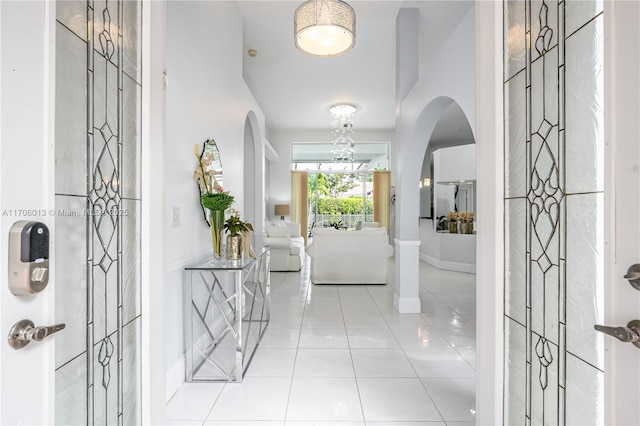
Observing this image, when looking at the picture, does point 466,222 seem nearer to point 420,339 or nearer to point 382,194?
point 382,194

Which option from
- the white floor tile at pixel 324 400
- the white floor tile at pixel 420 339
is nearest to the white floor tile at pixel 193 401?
the white floor tile at pixel 324 400

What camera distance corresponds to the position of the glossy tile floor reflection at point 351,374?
6.25 feet

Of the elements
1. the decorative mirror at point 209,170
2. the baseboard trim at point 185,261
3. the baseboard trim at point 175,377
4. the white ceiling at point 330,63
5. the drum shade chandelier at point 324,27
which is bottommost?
the baseboard trim at point 175,377

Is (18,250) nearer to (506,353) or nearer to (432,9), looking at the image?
(506,353)

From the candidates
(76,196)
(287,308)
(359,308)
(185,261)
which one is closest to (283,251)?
(287,308)

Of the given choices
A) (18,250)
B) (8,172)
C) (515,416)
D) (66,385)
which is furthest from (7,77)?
(515,416)

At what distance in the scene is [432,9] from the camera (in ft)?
12.7

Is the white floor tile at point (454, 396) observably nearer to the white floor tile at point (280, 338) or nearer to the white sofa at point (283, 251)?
the white floor tile at point (280, 338)

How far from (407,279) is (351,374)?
5.77 ft

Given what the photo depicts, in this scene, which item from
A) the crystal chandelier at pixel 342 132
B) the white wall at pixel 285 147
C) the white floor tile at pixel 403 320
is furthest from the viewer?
the white wall at pixel 285 147

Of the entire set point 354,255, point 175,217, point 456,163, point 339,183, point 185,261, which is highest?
point 456,163

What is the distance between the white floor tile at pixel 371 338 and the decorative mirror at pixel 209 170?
1.67m

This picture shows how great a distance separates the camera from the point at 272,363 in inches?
100

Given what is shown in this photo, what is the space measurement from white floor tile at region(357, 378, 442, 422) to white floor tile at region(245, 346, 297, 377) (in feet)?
1.84
